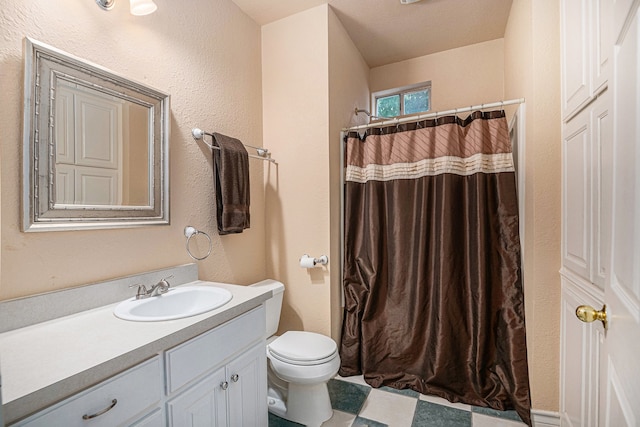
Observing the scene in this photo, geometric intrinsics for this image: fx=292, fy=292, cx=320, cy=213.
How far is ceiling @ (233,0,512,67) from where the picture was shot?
1.99m

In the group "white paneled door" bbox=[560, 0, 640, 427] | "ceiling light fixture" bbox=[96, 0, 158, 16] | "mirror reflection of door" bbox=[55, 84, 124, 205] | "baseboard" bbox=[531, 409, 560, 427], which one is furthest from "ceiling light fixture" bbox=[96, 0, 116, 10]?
"baseboard" bbox=[531, 409, 560, 427]

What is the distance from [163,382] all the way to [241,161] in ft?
3.98

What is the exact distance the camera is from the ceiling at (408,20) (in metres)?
1.99

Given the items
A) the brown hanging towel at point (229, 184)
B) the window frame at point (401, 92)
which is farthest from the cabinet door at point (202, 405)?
the window frame at point (401, 92)

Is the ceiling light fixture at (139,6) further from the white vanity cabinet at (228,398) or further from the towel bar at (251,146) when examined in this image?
the white vanity cabinet at (228,398)

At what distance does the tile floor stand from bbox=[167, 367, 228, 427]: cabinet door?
68 cm

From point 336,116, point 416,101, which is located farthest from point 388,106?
point 336,116

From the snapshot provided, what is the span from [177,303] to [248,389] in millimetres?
501

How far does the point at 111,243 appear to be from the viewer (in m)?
1.25

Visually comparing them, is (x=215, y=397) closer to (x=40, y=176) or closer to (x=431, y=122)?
(x=40, y=176)

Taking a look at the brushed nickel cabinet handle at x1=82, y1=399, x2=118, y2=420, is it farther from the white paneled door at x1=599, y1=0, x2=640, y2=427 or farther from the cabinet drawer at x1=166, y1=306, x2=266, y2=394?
the white paneled door at x1=599, y1=0, x2=640, y2=427

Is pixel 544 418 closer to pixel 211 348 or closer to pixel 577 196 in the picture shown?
pixel 577 196

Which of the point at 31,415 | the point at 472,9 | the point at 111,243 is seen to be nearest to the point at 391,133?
the point at 472,9

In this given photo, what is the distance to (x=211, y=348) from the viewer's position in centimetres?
107
